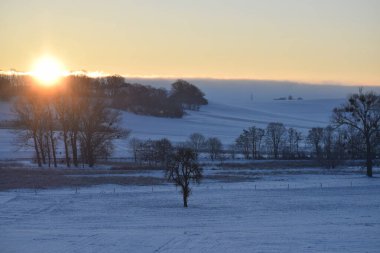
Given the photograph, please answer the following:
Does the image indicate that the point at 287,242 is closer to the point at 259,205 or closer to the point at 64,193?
the point at 259,205

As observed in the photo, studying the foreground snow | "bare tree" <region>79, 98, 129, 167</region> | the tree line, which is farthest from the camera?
"bare tree" <region>79, 98, 129, 167</region>

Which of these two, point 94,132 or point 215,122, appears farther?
point 215,122

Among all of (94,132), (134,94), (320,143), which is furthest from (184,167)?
(134,94)

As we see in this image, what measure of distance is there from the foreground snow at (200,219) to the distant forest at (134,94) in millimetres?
87928

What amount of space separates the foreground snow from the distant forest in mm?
87928

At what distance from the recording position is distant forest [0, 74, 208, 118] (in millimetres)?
136875

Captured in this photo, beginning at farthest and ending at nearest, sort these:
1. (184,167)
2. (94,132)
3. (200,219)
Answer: (94,132) < (184,167) < (200,219)

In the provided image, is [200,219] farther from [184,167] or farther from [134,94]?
[134,94]

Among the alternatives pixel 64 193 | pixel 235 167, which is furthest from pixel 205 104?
pixel 64 193

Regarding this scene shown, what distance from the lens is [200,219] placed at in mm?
28766

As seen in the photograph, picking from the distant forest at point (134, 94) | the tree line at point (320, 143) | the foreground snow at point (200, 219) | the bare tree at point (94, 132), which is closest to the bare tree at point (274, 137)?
the tree line at point (320, 143)

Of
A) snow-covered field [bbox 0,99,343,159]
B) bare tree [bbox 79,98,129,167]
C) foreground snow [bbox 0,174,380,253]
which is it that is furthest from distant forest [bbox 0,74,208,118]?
foreground snow [bbox 0,174,380,253]

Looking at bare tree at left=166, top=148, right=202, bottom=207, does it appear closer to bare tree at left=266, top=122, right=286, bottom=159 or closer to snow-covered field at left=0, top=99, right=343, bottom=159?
snow-covered field at left=0, top=99, right=343, bottom=159

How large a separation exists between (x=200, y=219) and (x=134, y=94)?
117 m
